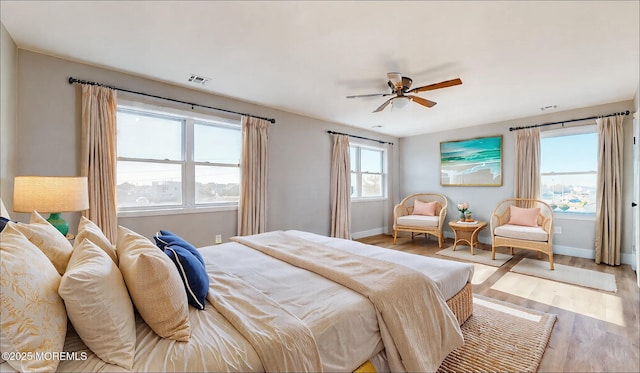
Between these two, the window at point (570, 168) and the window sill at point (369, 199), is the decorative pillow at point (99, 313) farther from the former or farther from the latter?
the window at point (570, 168)

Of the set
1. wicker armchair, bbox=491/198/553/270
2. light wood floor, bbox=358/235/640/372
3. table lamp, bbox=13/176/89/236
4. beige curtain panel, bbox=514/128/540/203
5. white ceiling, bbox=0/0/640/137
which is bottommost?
light wood floor, bbox=358/235/640/372

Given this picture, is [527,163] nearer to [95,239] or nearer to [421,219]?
[421,219]

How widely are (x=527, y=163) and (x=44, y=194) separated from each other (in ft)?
20.5

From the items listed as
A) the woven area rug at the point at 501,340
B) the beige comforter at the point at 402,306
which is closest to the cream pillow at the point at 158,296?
the beige comforter at the point at 402,306

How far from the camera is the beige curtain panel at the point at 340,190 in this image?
206 inches

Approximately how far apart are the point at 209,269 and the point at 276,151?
2827 mm

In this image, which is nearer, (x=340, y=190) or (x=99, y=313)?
(x=99, y=313)

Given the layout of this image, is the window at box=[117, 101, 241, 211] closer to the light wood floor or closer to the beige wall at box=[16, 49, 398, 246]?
the beige wall at box=[16, 49, 398, 246]

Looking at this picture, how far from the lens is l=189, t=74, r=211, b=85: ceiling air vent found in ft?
10.5

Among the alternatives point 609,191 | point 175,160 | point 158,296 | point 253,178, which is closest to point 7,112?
point 175,160

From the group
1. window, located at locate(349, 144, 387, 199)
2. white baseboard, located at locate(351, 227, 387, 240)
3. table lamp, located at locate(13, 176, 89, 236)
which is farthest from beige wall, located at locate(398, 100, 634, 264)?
table lamp, located at locate(13, 176, 89, 236)

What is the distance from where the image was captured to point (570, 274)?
3518 millimetres

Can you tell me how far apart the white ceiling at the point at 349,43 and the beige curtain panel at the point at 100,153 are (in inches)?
15.1

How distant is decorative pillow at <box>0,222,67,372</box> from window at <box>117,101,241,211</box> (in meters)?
2.55
